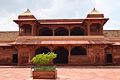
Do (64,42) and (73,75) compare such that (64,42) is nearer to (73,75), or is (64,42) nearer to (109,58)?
(109,58)

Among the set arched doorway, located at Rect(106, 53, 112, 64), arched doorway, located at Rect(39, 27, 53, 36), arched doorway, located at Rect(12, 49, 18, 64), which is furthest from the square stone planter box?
arched doorway, located at Rect(39, 27, 53, 36)

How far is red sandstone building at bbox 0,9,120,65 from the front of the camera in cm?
2861

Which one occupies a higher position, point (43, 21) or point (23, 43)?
point (43, 21)

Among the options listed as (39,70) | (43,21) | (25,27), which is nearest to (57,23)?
(43,21)

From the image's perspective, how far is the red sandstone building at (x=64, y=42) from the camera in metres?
28.6

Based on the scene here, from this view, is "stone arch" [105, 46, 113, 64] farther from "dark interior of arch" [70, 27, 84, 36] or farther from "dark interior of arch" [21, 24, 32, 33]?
"dark interior of arch" [21, 24, 32, 33]

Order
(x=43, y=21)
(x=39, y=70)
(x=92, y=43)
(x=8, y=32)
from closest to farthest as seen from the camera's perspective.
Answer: (x=39, y=70)
(x=92, y=43)
(x=43, y=21)
(x=8, y=32)

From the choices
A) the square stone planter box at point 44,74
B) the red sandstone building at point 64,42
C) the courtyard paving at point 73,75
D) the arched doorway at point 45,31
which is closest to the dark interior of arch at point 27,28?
the red sandstone building at point 64,42

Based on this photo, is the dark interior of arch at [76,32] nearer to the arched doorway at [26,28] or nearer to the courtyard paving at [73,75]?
the arched doorway at [26,28]

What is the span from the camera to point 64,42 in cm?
2891

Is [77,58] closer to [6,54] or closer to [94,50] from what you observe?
[94,50]

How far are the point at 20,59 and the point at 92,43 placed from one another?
332 inches

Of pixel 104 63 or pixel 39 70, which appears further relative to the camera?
pixel 104 63

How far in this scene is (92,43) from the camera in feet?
92.4
